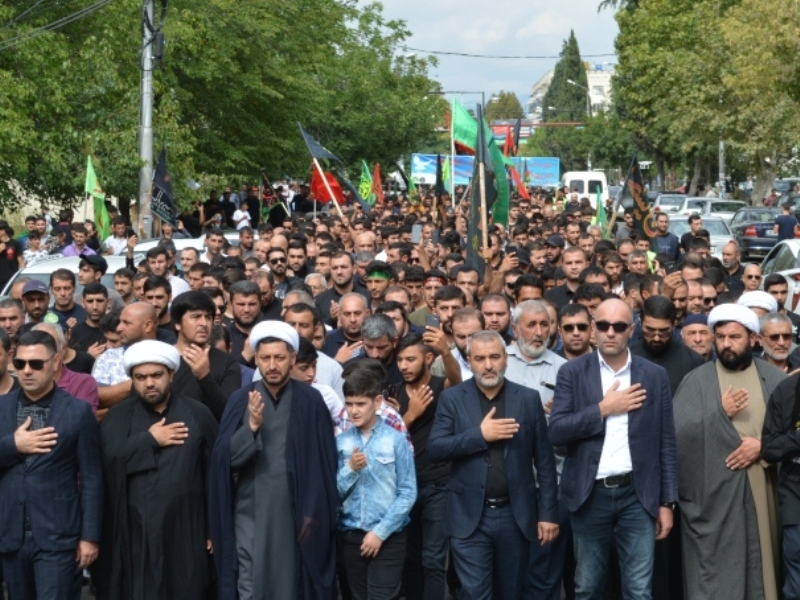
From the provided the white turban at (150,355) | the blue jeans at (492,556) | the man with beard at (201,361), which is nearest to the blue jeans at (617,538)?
the blue jeans at (492,556)

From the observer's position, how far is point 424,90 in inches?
2295

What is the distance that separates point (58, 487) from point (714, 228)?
1089 inches

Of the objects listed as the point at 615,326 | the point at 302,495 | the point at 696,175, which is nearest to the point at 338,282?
the point at 615,326

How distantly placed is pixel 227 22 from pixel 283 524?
26.8 metres

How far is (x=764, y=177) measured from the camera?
Result: 1956 inches

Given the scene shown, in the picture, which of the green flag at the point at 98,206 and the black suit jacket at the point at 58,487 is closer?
the black suit jacket at the point at 58,487

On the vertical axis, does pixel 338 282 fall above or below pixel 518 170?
below

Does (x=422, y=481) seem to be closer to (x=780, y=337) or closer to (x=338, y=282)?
(x=780, y=337)

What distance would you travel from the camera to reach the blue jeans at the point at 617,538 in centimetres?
789

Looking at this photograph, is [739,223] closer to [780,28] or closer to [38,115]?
[780,28]

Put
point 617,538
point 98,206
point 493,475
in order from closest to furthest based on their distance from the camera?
point 493,475 → point 617,538 → point 98,206

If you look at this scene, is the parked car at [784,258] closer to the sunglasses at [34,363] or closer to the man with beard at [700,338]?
the man with beard at [700,338]

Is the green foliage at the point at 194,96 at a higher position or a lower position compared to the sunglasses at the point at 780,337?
higher

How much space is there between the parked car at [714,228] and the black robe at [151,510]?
83.9ft
